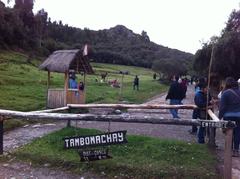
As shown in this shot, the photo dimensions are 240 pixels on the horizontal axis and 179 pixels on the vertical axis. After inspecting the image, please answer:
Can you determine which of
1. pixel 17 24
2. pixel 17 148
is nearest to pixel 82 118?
pixel 17 148

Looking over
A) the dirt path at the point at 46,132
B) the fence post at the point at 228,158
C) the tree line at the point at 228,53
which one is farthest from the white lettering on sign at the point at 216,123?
the tree line at the point at 228,53

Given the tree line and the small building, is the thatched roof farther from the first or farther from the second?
the tree line

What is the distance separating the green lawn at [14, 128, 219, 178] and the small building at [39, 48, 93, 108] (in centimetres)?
752

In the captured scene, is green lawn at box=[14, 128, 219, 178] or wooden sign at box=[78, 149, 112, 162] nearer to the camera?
green lawn at box=[14, 128, 219, 178]

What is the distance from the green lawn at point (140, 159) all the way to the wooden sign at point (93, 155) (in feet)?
0.73

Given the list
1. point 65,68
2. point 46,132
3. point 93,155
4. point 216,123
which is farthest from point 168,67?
point 216,123

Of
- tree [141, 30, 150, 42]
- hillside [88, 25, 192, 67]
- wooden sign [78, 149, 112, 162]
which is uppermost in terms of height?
tree [141, 30, 150, 42]

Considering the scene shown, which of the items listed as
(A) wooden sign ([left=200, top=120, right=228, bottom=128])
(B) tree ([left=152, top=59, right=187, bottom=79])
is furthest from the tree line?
(B) tree ([left=152, top=59, right=187, bottom=79])

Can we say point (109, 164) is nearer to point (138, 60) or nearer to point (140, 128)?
point (140, 128)

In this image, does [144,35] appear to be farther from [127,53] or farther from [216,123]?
[216,123]

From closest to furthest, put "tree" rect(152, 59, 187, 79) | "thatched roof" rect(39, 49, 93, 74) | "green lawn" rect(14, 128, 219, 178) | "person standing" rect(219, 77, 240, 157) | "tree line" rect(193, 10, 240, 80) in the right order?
"green lawn" rect(14, 128, 219, 178), "person standing" rect(219, 77, 240, 157), "thatched roof" rect(39, 49, 93, 74), "tree line" rect(193, 10, 240, 80), "tree" rect(152, 59, 187, 79)

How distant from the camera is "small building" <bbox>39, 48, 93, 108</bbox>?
1716 cm

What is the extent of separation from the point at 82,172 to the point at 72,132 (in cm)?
334

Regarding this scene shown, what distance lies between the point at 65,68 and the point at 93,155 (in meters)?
9.69
